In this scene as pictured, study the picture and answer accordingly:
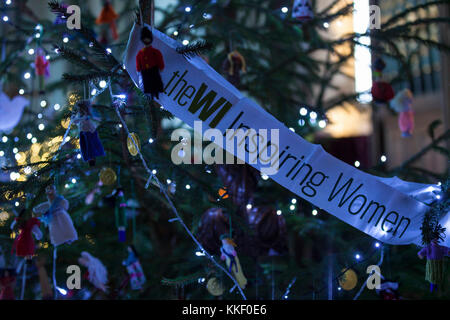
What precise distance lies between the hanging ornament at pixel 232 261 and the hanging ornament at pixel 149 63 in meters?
0.62

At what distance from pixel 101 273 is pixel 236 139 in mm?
911

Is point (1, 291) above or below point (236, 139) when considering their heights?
below

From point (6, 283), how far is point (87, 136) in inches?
32.9

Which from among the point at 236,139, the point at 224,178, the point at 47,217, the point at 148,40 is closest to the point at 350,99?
the point at 224,178

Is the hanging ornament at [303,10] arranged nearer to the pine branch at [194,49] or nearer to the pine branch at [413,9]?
the pine branch at [413,9]

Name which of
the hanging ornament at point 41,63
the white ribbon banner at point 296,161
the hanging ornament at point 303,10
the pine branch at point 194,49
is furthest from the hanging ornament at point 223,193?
the hanging ornament at point 41,63

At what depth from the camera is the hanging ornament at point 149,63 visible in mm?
1409

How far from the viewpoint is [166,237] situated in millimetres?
2781

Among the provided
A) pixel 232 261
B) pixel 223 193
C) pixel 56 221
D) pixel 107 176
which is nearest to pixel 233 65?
pixel 223 193

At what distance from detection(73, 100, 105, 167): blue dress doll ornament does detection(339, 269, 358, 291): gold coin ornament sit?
3.08ft

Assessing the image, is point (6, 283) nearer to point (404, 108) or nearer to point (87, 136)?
point (87, 136)

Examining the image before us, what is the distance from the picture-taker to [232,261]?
1.71 meters

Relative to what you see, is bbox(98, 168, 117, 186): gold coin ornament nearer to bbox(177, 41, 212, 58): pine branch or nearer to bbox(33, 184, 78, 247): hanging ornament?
bbox(33, 184, 78, 247): hanging ornament
